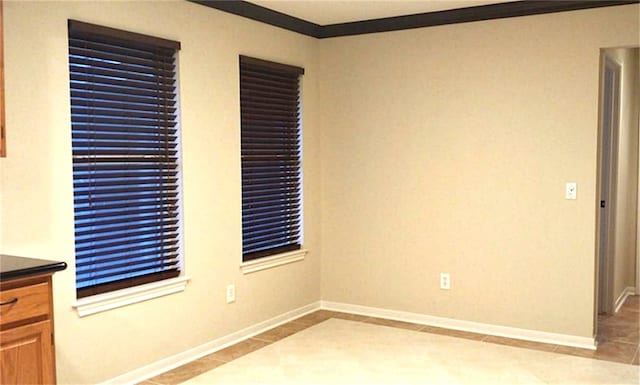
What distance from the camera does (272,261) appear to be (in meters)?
4.65

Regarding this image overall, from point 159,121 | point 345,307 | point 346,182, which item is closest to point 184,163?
point 159,121

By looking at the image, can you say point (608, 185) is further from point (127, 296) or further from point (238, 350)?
point (127, 296)

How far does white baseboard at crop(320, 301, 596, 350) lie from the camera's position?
13.9 feet

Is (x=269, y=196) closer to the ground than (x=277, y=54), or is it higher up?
closer to the ground

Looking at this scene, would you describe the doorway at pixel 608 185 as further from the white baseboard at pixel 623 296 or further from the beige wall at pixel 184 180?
the beige wall at pixel 184 180

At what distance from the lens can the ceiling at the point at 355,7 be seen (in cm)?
421

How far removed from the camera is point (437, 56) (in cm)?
460

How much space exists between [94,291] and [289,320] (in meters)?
1.86

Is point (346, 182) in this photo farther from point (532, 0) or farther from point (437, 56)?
point (532, 0)

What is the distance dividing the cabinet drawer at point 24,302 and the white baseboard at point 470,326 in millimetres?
2954

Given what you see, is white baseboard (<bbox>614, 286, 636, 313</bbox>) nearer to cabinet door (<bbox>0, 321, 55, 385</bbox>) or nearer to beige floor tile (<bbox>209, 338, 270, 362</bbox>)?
beige floor tile (<bbox>209, 338, 270, 362</bbox>)

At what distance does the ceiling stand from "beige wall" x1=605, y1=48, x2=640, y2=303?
1679 mm

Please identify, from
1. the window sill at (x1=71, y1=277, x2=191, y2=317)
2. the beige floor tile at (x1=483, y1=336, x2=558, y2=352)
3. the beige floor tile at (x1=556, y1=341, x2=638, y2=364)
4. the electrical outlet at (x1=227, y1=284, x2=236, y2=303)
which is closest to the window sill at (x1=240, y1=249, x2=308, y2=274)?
the electrical outlet at (x1=227, y1=284, x2=236, y2=303)

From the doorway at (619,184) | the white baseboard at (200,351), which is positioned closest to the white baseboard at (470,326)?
the doorway at (619,184)
